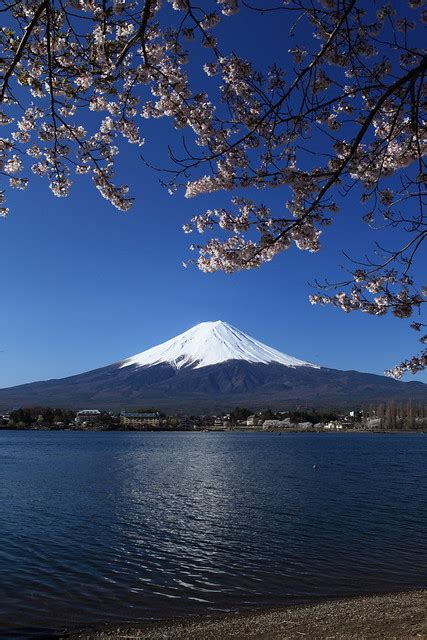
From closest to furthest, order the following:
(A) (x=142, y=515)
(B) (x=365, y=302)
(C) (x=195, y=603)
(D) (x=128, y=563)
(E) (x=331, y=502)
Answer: (B) (x=365, y=302), (C) (x=195, y=603), (D) (x=128, y=563), (A) (x=142, y=515), (E) (x=331, y=502)

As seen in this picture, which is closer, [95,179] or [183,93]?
[183,93]

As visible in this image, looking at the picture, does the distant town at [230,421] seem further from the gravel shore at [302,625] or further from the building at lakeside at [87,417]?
the gravel shore at [302,625]

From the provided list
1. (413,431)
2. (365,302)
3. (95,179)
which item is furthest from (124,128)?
(413,431)

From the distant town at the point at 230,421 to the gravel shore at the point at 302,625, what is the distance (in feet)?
389

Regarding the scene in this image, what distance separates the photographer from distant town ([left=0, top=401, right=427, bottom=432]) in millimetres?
124375

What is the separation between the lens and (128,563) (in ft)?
36.3

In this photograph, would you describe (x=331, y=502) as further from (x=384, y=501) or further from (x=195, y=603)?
(x=195, y=603)

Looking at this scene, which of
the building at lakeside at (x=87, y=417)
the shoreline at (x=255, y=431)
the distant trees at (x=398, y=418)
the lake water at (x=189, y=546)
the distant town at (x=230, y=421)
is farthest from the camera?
the distant trees at (x=398, y=418)

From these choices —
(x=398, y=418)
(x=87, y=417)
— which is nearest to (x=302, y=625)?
(x=87, y=417)

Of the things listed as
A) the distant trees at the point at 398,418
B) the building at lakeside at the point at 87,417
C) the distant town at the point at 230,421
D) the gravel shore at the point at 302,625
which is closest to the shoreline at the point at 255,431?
the distant town at the point at 230,421

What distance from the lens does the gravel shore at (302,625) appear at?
6.55m

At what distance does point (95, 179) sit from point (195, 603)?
678cm

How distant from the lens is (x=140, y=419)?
13138 centimetres

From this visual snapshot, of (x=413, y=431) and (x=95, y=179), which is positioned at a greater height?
(x=95, y=179)
